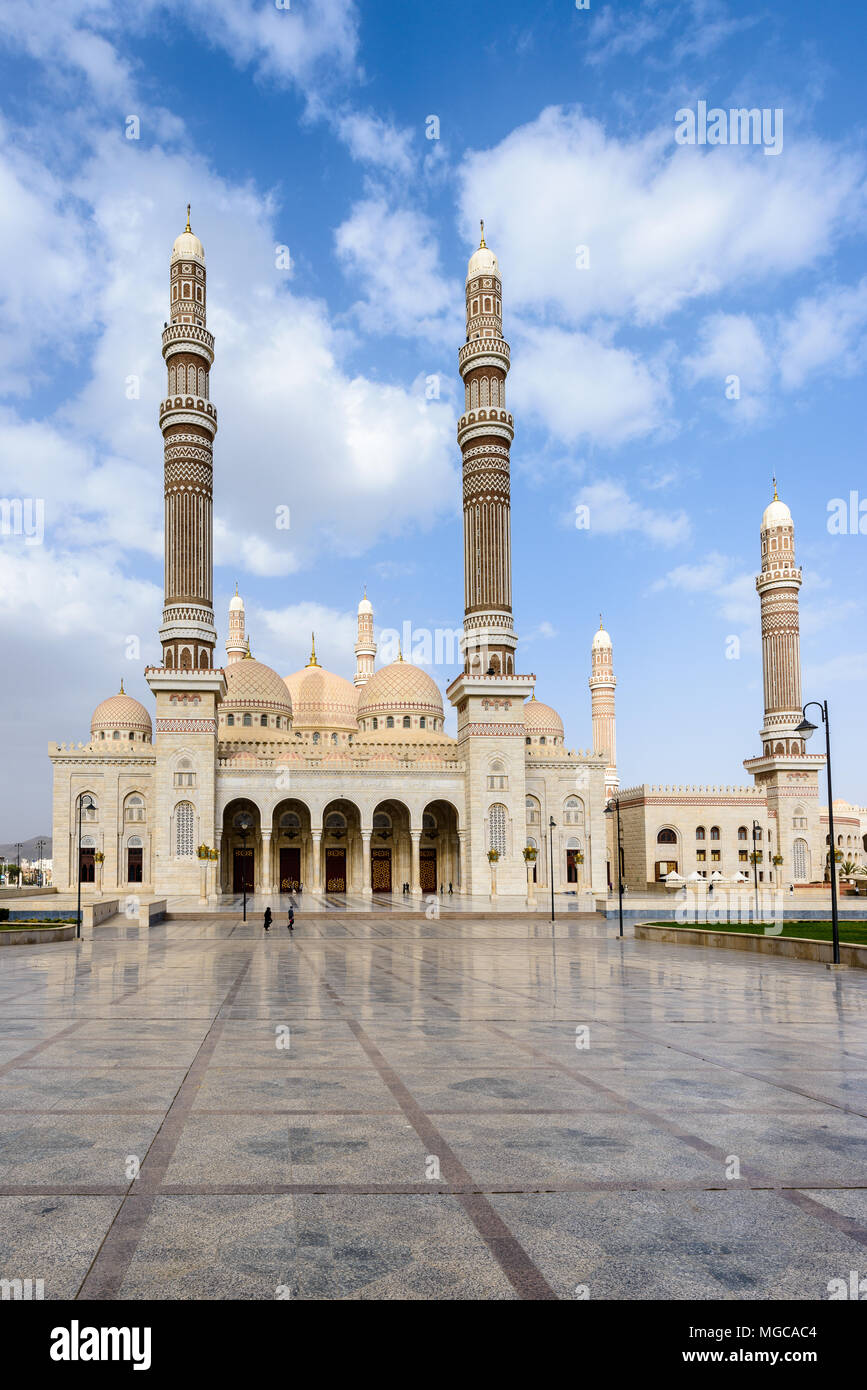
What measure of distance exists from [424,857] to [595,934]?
28.4 metres

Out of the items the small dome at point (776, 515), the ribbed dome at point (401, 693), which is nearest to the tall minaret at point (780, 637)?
the small dome at point (776, 515)

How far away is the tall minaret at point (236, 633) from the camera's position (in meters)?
77.1

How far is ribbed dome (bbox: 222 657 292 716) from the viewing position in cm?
6231

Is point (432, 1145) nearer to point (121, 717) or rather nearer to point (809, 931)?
point (809, 931)

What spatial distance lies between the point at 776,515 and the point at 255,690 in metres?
33.2

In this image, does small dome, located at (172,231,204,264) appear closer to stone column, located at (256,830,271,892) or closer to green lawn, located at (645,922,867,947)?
stone column, located at (256,830,271,892)

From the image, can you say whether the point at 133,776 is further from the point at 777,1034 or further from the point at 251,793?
the point at 777,1034

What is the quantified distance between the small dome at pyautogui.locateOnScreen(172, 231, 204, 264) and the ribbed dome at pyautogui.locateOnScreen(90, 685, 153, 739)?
83.7 feet

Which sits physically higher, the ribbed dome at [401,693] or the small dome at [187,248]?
the small dome at [187,248]

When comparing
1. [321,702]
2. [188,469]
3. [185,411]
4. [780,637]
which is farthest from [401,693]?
[780,637]

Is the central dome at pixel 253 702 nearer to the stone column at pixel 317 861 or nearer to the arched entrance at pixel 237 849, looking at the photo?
the arched entrance at pixel 237 849

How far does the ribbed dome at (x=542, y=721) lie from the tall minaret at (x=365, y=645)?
49.2ft

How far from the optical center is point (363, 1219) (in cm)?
534
